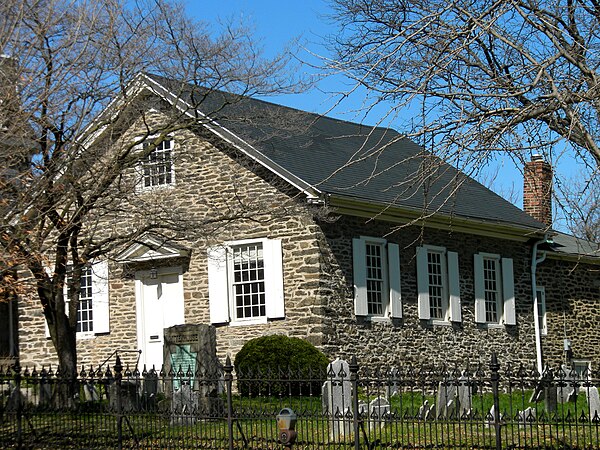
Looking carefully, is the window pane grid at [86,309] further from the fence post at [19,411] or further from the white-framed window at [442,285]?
the fence post at [19,411]

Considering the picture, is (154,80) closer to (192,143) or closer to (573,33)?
(192,143)

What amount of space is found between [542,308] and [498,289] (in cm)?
243

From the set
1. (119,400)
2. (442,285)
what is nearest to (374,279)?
(442,285)

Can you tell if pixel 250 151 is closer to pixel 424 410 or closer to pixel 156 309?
pixel 156 309

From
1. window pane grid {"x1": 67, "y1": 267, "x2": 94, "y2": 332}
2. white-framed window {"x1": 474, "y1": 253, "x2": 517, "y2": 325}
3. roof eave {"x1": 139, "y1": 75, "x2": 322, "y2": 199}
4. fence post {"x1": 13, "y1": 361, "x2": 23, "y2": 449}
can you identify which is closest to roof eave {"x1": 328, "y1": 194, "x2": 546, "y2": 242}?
roof eave {"x1": 139, "y1": 75, "x2": 322, "y2": 199}

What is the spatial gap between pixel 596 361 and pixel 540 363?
305 centimetres

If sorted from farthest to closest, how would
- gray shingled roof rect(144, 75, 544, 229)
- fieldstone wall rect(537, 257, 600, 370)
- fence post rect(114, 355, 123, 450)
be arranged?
fieldstone wall rect(537, 257, 600, 370) < gray shingled roof rect(144, 75, 544, 229) < fence post rect(114, 355, 123, 450)

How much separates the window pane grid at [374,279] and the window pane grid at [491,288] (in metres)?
4.02

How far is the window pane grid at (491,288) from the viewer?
25.9 m

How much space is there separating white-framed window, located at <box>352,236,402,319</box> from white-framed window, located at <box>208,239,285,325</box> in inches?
81.3

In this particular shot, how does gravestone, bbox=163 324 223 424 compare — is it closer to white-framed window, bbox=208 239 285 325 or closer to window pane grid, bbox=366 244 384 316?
white-framed window, bbox=208 239 285 325

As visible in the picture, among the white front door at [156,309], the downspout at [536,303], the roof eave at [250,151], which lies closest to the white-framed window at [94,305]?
the white front door at [156,309]

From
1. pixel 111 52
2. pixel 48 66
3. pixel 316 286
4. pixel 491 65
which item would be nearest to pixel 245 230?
pixel 316 286

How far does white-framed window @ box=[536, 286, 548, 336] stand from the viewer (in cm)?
2789
